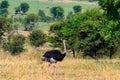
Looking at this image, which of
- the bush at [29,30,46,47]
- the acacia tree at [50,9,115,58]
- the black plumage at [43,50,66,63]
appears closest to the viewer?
the black plumage at [43,50,66,63]

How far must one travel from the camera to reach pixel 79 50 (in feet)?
137

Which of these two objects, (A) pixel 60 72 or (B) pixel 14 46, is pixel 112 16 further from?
(B) pixel 14 46

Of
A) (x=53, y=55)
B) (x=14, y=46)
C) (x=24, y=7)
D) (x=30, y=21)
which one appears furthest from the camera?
(x=24, y=7)

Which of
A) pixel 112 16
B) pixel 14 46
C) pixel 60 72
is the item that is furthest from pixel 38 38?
pixel 60 72

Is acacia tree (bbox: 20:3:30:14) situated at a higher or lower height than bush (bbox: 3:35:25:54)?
lower

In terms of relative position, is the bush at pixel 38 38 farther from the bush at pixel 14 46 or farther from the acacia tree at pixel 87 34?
the acacia tree at pixel 87 34

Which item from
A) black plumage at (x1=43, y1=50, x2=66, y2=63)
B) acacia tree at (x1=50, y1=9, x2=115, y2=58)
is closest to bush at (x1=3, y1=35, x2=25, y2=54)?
acacia tree at (x1=50, y1=9, x2=115, y2=58)

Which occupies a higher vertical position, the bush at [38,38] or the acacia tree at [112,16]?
the acacia tree at [112,16]

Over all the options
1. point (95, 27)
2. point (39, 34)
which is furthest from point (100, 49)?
point (39, 34)

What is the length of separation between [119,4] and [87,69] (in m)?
4.26

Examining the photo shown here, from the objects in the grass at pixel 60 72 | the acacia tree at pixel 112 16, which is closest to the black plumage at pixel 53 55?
the grass at pixel 60 72

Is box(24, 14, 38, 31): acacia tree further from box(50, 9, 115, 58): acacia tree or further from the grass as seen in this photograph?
the grass

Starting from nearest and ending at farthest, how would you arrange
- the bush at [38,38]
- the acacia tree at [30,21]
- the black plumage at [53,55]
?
the black plumage at [53,55], the bush at [38,38], the acacia tree at [30,21]

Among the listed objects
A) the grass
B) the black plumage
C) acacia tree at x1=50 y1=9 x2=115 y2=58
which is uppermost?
the black plumage
